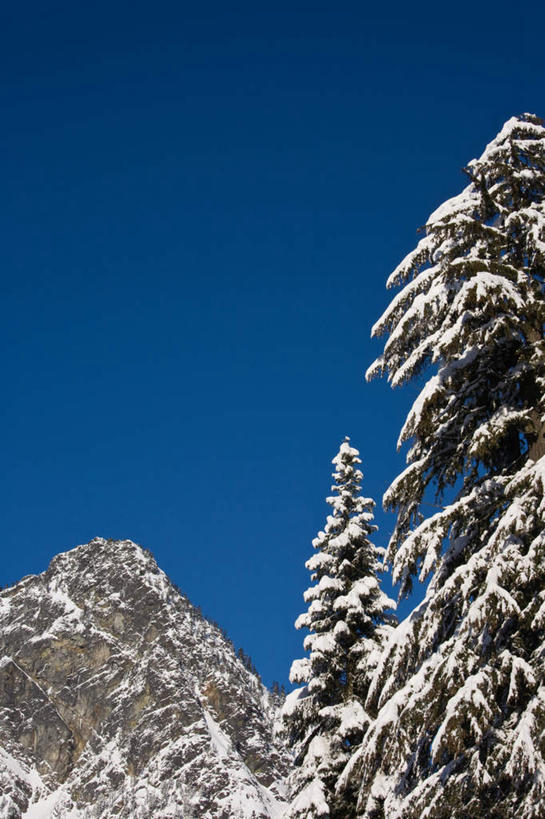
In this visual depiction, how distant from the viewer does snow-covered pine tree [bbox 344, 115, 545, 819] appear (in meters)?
8.05

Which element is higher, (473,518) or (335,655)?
(335,655)

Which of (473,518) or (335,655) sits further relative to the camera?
(335,655)

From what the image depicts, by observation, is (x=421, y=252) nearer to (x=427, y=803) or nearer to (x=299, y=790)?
(x=427, y=803)

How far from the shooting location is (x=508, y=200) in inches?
434

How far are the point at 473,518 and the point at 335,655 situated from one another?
→ 1064 centimetres

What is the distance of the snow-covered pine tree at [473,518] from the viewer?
26.4 ft

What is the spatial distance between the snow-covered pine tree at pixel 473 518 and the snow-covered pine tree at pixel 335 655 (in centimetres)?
781

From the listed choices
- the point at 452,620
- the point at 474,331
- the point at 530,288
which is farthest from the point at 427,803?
the point at 530,288

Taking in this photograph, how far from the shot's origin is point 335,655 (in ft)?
63.5

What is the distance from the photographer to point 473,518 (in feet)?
31.3

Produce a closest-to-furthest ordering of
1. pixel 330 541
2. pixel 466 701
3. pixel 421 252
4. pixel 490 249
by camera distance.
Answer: pixel 466 701 < pixel 490 249 < pixel 421 252 < pixel 330 541

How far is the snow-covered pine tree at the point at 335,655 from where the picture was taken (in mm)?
18203

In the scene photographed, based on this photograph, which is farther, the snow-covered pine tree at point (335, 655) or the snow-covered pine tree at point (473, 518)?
the snow-covered pine tree at point (335, 655)

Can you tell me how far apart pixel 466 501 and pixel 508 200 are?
154 inches
